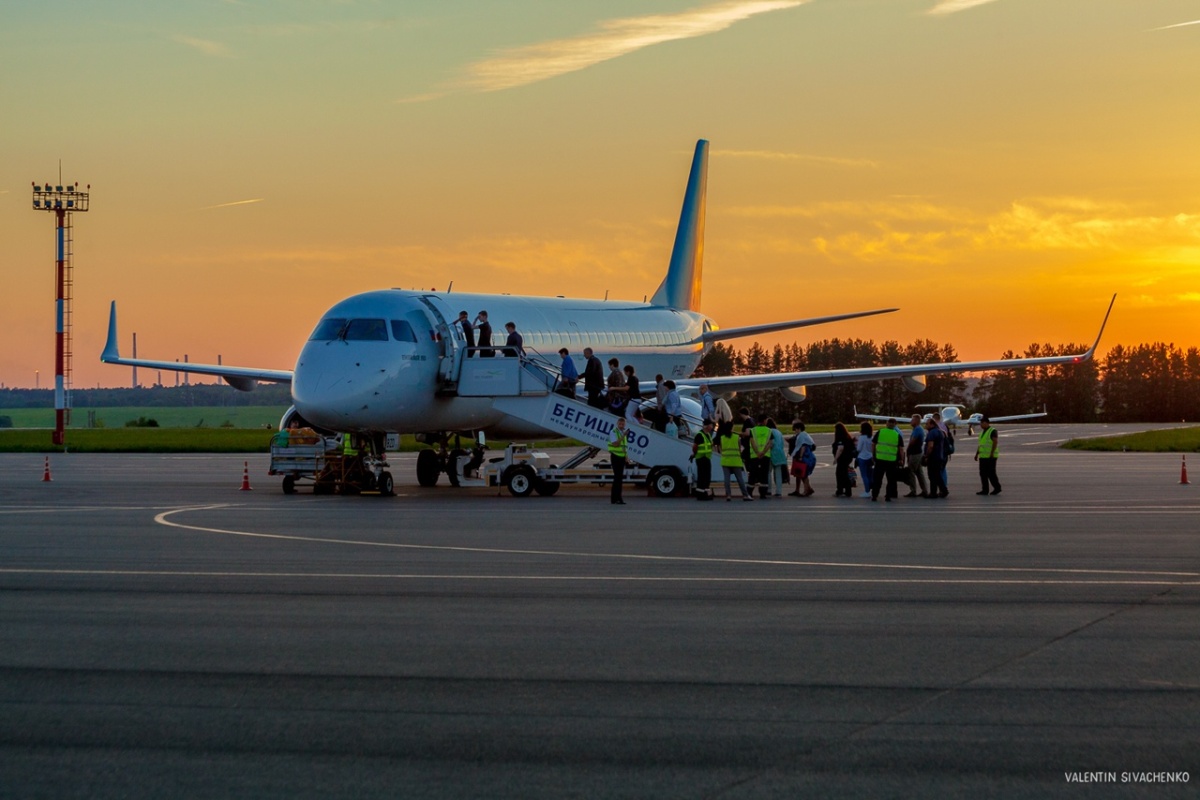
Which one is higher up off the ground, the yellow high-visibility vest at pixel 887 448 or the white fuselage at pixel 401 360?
the white fuselage at pixel 401 360

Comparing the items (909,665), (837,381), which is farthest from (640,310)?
(909,665)

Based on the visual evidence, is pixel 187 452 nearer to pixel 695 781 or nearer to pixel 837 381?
pixel 837 381

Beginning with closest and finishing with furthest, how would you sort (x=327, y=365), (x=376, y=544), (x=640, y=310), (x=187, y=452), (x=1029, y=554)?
(x=1029, y=554), (x=376, y=544), (x=327, y=365), (x=640, y=310), (x=187, y=452)

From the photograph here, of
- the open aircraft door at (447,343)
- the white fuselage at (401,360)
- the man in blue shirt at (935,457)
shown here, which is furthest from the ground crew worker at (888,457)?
the open aircraft door at (447,343)

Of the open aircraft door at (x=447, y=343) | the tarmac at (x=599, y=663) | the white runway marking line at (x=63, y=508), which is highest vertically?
the open aircraft door at (x=447, y=343)

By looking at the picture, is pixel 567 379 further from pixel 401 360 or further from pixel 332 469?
pixel 332 469

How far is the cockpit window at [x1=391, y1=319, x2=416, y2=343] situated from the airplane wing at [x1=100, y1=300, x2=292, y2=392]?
816 centimetres

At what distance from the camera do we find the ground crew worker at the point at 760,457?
29.2 m

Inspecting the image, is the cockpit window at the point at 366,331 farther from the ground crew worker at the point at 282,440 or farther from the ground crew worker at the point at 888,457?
the ground crew worker at the point at 888,457

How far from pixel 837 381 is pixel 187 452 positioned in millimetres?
28923

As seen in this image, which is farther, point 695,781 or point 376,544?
point 376,544

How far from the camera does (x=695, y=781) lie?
21.8 ft

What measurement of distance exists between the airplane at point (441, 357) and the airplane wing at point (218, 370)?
0.03 metres

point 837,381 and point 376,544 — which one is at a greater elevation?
point 837,381
